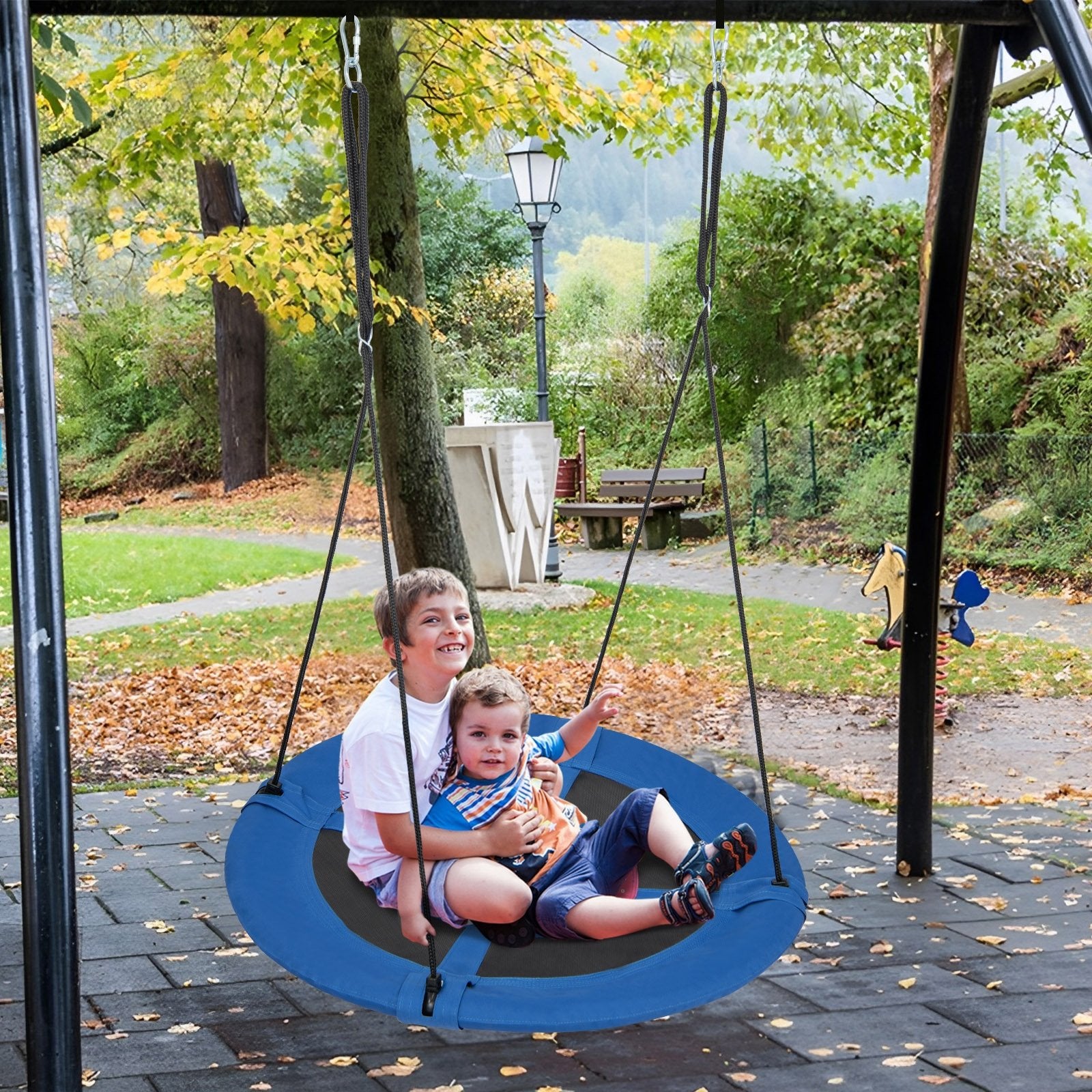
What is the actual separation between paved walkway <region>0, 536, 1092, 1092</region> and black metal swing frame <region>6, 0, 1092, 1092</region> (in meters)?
0.31

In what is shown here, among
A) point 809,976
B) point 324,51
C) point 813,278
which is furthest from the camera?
point 813,278

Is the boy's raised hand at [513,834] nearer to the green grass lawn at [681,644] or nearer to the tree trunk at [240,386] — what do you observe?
the green grass lawn at [681,644]

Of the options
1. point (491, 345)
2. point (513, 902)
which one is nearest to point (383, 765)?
point (513, 902)

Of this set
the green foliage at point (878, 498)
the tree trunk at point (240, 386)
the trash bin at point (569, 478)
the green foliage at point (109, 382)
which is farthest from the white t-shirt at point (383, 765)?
the green foliage at point (109, 382)

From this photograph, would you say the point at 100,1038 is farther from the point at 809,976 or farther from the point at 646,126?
the point at 646,126

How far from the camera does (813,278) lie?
37.5 feet

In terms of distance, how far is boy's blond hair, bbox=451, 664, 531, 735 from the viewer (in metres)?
2.40

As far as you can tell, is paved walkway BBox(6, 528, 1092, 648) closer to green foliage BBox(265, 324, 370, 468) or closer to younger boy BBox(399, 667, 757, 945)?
green foliage BBox(265, 324, 370, 468)

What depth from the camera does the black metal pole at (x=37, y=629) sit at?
4.92 ft

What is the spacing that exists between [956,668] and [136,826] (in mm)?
4212

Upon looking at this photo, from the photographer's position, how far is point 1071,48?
2117 millimetres

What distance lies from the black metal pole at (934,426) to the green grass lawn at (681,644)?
3.18 metres

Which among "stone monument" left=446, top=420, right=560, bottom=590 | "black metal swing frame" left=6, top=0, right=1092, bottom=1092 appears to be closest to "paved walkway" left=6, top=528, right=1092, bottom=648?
"stone monument" left=446, top=420, right=560, bottom=590

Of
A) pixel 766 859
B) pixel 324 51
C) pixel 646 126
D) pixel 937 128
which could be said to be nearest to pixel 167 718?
pixel 324 51
